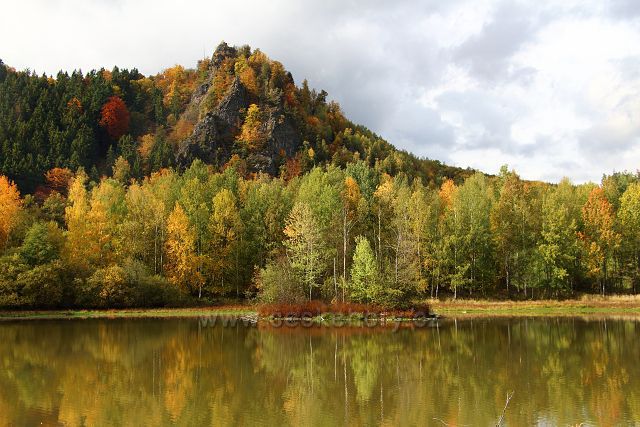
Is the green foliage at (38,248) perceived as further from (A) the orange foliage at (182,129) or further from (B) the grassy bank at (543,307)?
(A) the orange foliage at (182,129)

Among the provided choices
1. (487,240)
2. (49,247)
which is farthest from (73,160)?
(487,240)

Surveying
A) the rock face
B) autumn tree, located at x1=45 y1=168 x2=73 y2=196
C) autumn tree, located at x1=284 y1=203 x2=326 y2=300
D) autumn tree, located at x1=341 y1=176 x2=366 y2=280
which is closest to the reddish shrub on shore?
autumn tree, located at x1=284 y1=203 x2=326 y2=300

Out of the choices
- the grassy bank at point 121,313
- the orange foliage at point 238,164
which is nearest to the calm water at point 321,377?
the grassy bank at point 121,313

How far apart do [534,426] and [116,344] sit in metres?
26.7

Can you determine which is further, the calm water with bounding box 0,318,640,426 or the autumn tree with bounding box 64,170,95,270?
the autumn tree with bounding box 64,170,95,270

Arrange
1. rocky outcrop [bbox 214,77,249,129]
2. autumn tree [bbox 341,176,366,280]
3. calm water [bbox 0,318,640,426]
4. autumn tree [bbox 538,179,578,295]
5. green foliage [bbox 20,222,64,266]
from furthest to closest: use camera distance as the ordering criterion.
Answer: rocky outcrop [bbox 214,77,249,129], autumn tree [bbox 538,179,578,295], autumn tree [bbox 341,176,366,280], green foliage [bbox 20,222,64,266], calm water [bbox 0,318,640,426]

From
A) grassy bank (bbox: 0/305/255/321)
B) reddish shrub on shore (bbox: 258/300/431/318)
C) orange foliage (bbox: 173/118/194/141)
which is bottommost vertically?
grassy bank (bbox: 0/305/255/321)

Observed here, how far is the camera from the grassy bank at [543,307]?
56.9 m

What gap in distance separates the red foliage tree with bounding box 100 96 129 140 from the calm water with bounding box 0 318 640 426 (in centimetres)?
9331

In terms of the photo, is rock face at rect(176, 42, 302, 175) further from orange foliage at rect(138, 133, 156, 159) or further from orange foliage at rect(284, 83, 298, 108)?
orange foliage at rect(138, 133, 156, 159)

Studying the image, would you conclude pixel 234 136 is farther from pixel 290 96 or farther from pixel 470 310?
pixel 470 310

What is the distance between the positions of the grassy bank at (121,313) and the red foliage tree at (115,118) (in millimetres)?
78180

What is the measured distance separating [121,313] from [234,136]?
7025cm

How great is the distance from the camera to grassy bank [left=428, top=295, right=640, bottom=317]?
56875 millimetres
